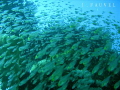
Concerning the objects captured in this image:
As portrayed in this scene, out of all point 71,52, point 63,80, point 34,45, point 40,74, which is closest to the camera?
point 63,80

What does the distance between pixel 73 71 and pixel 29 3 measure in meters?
9.66

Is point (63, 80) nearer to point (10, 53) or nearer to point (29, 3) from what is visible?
point (10, 53)

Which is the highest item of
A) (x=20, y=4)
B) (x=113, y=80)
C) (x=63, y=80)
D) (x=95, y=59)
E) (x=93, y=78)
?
(x=20, y=4)

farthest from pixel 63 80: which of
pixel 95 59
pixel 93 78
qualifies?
pixel 95 59

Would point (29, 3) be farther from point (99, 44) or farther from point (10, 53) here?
point (99, 44)

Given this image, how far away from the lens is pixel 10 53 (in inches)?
239

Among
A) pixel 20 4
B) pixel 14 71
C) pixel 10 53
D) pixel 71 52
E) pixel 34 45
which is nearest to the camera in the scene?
pixel 71 52

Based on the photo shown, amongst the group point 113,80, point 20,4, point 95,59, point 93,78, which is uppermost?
point 20,4

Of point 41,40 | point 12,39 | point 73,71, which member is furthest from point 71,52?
point 12,39

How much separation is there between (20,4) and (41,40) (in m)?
6.53

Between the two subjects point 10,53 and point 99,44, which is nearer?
point 99,44

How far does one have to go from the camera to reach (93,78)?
184 inches

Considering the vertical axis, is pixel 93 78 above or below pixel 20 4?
below

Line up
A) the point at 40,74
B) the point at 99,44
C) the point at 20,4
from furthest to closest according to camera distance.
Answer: the point at 20,4
the point at 99,44
the point at 40,74
